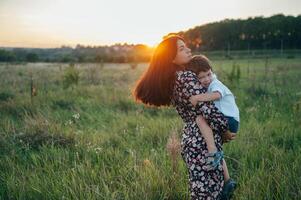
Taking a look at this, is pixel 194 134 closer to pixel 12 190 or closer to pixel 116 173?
pixel 116 173

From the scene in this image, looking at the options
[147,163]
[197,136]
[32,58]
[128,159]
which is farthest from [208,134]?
[32,58]

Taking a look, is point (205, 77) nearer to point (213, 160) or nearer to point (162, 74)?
point (162, 74)

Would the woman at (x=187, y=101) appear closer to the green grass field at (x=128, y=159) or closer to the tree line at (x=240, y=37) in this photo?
the green grass field at (x=128, y=159)

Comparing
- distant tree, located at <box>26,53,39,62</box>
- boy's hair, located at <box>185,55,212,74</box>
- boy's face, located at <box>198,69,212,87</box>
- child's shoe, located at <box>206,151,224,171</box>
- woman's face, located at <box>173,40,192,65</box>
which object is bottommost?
child's shoe, located at <box>206,151,224,171</box>

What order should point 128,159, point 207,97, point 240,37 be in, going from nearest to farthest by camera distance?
1. point 207,97
2. point 128,159
3. point 240,37

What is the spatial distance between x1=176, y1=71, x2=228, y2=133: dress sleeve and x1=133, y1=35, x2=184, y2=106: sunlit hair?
20cm

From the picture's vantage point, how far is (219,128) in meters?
2.63

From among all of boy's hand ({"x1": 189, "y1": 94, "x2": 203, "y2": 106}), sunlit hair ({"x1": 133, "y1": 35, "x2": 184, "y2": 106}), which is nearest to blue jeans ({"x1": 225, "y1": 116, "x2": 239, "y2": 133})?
boy's hand ({"x1": 189, "y1": 94, "x2": 203, "y2": 106})

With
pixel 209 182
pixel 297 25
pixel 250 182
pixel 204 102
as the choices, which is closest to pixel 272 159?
pixel 250 182

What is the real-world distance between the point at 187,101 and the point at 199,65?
0.94ft

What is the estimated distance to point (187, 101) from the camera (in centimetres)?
268

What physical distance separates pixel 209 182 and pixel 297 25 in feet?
252

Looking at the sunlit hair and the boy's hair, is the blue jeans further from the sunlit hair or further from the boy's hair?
the sunlit hair

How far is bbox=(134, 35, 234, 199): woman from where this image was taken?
2.62m
